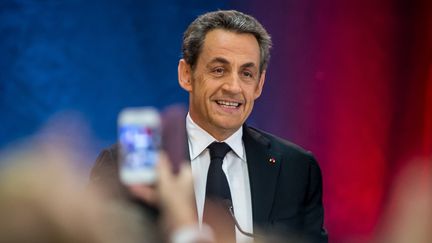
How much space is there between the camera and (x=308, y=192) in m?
1.46

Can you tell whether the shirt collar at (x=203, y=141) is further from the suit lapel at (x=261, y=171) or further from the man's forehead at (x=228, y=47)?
the man's forehead at (x=228, y=47)

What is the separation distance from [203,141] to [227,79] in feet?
0.52

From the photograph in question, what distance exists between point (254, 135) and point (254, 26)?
261 millimetres

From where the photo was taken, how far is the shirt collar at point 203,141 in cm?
137

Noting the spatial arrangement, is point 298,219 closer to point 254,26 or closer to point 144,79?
point 254,26

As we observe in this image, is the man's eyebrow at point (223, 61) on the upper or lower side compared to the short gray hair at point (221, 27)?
lower

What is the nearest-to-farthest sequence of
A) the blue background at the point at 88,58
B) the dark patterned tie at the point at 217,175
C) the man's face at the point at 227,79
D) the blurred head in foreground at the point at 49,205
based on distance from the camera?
the blurred head in foreground at the point at 49,205
the dark patterned tie at the point at 217,175
the man's face at the point at 227,79
the blue background at the point at 88,58

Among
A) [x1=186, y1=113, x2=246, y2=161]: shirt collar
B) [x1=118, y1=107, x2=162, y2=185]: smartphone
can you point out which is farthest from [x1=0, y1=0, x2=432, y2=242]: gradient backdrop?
[x1=118, y1=107, x2=162, y2=185]: smartphone

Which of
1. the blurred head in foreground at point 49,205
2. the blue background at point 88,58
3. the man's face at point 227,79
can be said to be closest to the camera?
the blurred head in foreground at point 49,205

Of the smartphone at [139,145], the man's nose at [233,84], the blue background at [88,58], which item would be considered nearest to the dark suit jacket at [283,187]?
the man's nose at [233,84]

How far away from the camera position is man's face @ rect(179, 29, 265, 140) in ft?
4.60

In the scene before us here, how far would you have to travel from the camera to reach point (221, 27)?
1437 millimetres

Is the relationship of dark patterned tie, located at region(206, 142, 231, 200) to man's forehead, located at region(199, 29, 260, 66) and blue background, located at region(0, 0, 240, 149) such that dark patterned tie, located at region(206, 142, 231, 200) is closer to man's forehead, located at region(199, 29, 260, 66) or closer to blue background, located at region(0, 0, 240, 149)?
man's forehead, located at region(199, 29, 260, 66)

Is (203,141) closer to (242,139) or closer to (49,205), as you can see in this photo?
(242,139)
